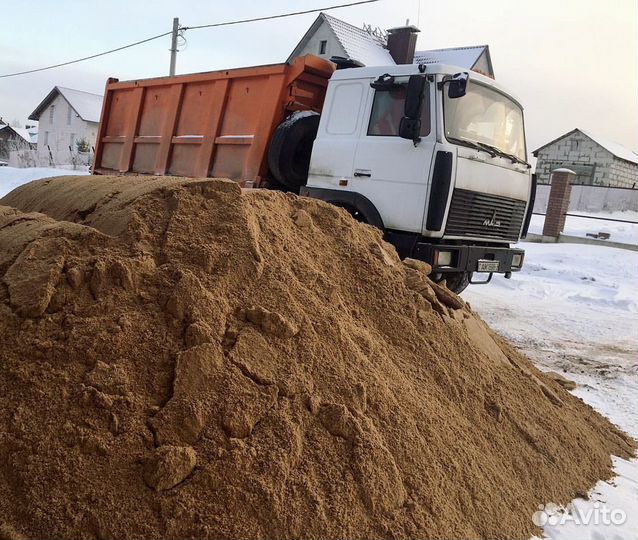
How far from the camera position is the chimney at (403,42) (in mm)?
24078

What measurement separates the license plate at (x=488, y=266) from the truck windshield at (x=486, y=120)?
1293 mm

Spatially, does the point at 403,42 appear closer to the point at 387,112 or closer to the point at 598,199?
the point at 598,199

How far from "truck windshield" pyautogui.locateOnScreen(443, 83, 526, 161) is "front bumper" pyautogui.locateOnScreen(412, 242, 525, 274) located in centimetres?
113

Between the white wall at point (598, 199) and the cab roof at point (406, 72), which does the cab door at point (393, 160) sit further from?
the white wall at point (598, 199)

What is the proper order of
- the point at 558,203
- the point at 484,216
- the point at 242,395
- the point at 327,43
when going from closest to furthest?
1. the point at 242,395
2. the point at 484,216
3. the point at 558,203
4. the point at 327,43

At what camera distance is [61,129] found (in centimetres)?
4228

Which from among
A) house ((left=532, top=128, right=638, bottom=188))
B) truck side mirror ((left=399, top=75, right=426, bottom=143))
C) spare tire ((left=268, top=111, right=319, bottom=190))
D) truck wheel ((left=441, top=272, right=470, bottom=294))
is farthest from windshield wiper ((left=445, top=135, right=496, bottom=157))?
house ((left=532, top=128, right=638, bottom=188))

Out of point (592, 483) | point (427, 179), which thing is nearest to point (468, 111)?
point (427, 179)

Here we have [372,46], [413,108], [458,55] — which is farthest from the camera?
[458,55]

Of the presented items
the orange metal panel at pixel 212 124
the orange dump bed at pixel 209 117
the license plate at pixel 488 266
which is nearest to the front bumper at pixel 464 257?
the license plate at pixel 488 266

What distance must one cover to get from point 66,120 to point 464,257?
1686 inches

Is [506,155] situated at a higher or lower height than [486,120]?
lower

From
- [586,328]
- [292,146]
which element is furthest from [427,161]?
[586,328]

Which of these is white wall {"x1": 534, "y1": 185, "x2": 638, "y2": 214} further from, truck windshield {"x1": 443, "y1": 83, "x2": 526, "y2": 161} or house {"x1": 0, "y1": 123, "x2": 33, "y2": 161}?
house {"x1": 0, "y1": 123, "x2": 33, "y2": 161}
